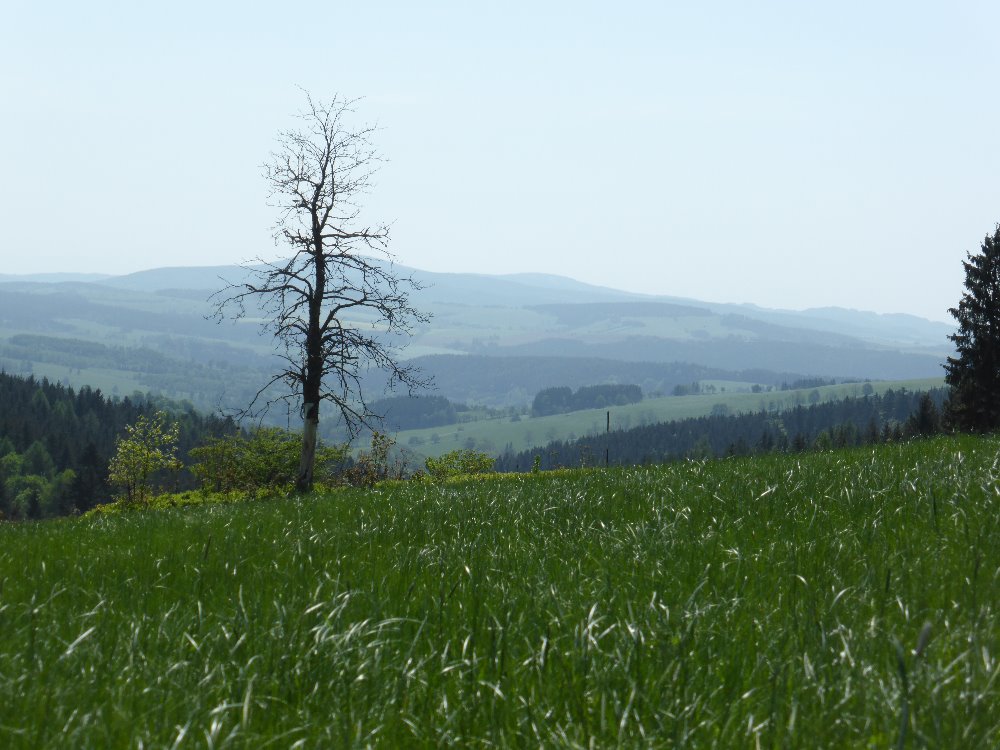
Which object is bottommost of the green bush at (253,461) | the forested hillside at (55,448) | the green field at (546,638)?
the forested hillside at (55,448)

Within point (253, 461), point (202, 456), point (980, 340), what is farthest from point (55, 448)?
point (980, 340)

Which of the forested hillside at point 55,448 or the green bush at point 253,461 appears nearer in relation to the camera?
the green bush at point 253,461

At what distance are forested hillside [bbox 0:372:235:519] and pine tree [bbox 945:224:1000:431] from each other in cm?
10424

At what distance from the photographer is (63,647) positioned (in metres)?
4.22

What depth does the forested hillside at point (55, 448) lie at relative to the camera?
5349 inches

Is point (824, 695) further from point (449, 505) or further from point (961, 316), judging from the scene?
point (961, 316)

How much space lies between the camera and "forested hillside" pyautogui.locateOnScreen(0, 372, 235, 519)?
446 ft

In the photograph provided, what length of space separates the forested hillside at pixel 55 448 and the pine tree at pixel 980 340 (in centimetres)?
10424

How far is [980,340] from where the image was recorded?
48.0 m

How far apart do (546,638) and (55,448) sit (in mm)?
193417

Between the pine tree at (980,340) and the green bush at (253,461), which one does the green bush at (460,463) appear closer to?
the green bush at (253,461)

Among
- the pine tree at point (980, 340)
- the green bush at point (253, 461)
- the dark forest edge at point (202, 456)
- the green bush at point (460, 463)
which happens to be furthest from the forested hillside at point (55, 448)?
the pine tree at point (980, 340)

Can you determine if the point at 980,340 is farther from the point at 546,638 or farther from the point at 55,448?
the point at 55,448

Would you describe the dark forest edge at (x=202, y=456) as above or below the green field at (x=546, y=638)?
below
